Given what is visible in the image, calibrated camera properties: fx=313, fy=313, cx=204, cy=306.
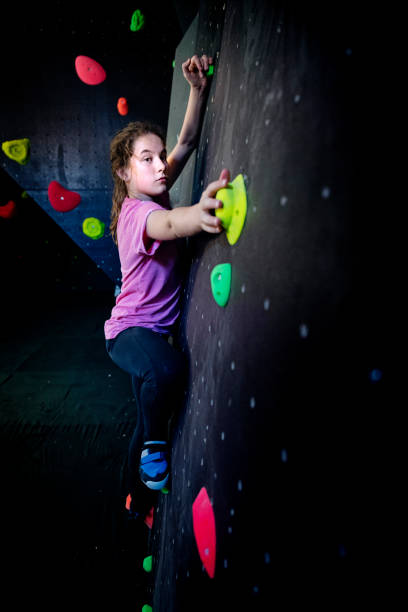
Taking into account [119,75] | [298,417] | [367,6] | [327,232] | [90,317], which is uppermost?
[119,75]

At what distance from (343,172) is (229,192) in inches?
11.3

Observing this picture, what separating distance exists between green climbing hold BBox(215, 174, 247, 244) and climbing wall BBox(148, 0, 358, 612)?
20mm

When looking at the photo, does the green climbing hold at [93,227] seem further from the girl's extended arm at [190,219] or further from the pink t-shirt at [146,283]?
the girl's extended arm at [190,219]

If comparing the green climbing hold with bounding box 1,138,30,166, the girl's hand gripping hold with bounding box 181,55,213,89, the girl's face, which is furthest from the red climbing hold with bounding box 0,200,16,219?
the girl's hand gripping hold with bounding box 181,55,213,89

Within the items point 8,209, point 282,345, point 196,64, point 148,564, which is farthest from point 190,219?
point 8,209

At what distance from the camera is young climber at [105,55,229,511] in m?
0.91

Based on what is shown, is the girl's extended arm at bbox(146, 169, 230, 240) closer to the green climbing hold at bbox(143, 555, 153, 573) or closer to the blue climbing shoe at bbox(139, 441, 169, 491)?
the blue climbing shoe at bbox(139, 441, 169, 491)

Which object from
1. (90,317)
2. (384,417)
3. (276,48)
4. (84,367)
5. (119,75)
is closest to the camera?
(384,417)

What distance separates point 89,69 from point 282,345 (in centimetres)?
406

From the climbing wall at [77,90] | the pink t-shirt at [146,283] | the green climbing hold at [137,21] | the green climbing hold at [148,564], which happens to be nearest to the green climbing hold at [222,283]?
the pink t-shirt at [146,283]

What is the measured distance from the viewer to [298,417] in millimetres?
329

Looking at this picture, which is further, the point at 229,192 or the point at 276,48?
the point at 229,192

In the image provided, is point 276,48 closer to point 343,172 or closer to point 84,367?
point 343,172

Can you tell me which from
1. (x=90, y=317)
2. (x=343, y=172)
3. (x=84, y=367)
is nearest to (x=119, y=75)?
(x=90, y=317)
